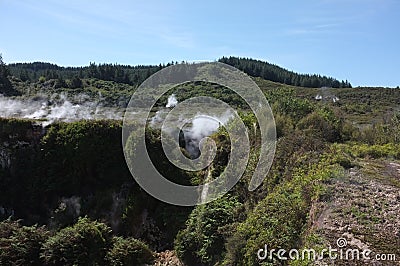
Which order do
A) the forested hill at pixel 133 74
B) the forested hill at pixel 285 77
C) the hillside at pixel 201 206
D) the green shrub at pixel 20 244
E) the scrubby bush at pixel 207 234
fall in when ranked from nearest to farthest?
the hillside at pixel 201 206, the scrubby bush at pixel 207 234, the green shrub at pixel 20 244, the forested hill at pixel 133 74, the forested hill at pixel 285 77

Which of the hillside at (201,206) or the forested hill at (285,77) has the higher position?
the forested hill at (285,77)

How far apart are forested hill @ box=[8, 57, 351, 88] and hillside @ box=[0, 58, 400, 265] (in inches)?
1355

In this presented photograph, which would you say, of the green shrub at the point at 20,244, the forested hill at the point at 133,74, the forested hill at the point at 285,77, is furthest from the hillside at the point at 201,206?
the forested hill at the point at 285,77

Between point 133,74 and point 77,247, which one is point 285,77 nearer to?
point 133,74

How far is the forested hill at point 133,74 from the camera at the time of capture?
54344 millimetres

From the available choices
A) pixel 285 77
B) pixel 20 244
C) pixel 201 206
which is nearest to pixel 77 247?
pixel 20 244

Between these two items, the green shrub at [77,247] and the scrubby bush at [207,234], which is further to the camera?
the green shrub at [77,247]

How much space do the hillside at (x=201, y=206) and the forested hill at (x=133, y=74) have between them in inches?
1355

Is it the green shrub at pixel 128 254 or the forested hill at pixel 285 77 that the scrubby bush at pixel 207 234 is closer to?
the green shrub at pixel 128 254

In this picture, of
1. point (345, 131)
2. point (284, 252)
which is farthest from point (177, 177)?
point (284, 252)

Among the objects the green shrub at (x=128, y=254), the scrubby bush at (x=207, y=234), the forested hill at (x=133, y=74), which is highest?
the forested hill at (x=133, y=74)

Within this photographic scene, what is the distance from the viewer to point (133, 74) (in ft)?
193

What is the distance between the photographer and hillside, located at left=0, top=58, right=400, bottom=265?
247 inches

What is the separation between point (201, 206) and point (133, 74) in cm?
5072
